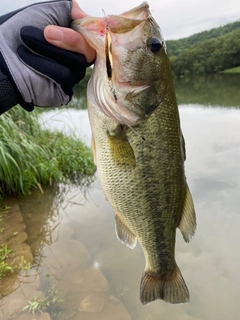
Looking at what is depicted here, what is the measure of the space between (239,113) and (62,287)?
11.4 metres

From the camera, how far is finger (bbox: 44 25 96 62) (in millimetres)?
1426

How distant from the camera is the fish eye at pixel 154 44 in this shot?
157cm

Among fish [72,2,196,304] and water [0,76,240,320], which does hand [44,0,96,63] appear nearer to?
fish [72,2,196,304]

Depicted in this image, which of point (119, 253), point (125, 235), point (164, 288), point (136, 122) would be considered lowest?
point (119, 253)

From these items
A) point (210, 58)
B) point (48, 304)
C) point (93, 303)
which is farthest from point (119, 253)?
point (210, 58)

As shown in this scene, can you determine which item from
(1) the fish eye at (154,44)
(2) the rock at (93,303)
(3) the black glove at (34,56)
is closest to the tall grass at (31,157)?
(2) the rock at (93,303)

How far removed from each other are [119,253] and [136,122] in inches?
115

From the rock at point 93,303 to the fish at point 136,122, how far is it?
1.70 meters

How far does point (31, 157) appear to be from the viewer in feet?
18.6

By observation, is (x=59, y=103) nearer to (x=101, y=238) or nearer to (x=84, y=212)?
(x=101, y=238)

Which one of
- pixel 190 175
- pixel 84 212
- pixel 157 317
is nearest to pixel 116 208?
pixel 157 317

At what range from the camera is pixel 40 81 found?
61.5 inches

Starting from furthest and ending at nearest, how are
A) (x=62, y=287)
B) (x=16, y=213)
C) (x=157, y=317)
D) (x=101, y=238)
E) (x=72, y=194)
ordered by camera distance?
1. (x=72, y=194)
2. (x=16, y=213)
3. (x=101, y=238)
4. (x=62, y=287)
5. (x=157, y=317)

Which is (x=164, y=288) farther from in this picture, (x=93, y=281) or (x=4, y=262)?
(x=4, y=262)
